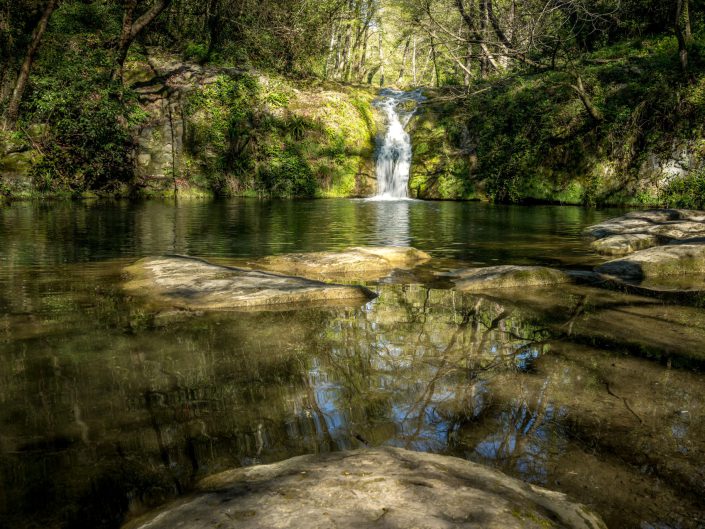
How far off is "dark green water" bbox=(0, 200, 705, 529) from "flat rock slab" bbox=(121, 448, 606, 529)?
0.22 m

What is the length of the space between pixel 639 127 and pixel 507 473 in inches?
701

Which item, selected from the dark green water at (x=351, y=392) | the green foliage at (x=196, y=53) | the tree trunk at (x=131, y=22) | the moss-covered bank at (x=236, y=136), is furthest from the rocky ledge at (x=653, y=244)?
the green foliage at (x=196, y=53)

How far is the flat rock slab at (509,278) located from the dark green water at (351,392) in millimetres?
367

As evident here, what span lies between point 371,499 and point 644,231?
9144 mm

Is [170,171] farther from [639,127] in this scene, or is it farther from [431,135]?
[639,127]

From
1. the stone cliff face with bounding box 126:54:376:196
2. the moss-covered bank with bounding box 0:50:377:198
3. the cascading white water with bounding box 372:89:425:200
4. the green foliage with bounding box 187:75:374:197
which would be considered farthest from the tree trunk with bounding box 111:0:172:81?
the cascading white water with bounding box 372:89:425:200

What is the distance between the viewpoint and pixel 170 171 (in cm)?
2034

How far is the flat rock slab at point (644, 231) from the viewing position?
8.04 meters

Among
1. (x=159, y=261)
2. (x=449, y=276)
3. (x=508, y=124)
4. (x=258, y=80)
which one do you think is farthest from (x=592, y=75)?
(x=159, y=261)

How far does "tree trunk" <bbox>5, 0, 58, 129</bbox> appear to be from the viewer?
15.9m

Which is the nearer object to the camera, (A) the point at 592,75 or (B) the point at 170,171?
(A) the point at 592,75

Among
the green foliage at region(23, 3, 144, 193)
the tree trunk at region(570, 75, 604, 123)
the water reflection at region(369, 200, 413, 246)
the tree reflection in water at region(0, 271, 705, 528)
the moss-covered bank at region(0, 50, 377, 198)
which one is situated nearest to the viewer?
the tree reflection in water at region(0, 271, 705, 528)

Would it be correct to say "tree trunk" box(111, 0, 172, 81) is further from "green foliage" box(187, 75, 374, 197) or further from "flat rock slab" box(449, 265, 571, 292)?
"flat rock slab" box(449, 265, 571, 292)

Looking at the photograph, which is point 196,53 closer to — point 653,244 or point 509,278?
point 653,244
